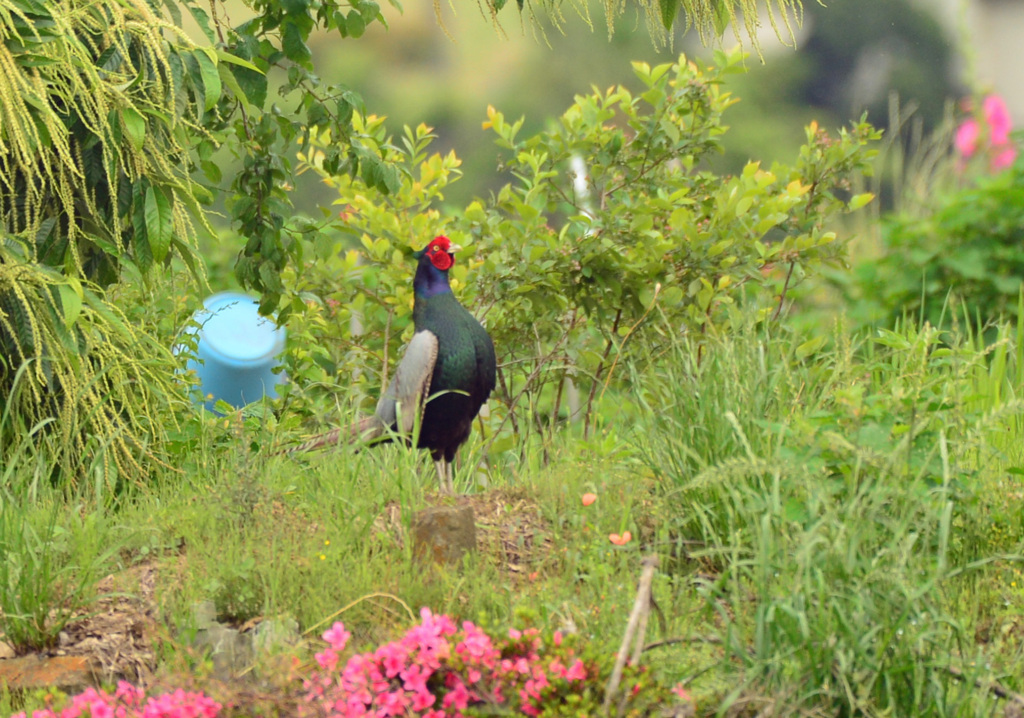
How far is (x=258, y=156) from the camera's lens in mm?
3150

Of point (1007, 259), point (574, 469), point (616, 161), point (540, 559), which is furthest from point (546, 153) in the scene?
point (1007, 259)

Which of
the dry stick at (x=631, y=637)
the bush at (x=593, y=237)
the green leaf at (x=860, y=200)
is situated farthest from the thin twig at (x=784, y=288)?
the dry stick at (x=631, y=637)

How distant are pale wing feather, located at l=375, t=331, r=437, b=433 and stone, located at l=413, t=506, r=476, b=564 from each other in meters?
0.93

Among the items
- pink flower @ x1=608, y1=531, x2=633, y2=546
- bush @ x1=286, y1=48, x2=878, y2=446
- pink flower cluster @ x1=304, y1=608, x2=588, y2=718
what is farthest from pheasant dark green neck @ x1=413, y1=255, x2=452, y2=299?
pink flower cluster @ x1=304, y1=608, x2=588, y2=718

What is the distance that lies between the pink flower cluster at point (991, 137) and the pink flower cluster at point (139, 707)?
5.57 metres

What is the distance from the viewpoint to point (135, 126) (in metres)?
2.33

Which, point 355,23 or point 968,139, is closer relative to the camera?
point 355,23

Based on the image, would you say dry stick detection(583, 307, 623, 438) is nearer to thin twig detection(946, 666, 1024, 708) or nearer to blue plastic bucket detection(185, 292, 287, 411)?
thin twig detection(946, 666, 1024, 708)

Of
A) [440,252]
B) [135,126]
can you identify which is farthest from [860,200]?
[135,126]

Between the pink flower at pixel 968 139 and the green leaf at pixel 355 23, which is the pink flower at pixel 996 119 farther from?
the green leaf at pixel 355 23

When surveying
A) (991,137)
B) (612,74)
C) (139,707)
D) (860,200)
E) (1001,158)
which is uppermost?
(612,74)

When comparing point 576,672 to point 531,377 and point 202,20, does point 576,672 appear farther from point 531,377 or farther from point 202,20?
point 202,20

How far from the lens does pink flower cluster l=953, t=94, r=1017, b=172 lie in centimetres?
604

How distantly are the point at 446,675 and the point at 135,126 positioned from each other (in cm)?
142
